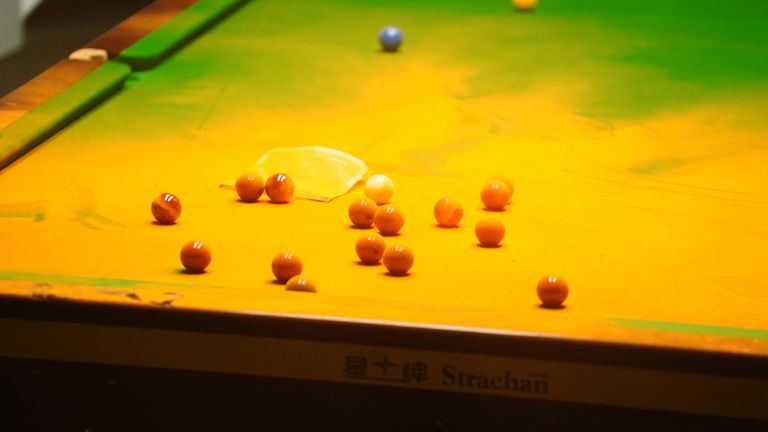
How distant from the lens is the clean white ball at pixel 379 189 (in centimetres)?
251

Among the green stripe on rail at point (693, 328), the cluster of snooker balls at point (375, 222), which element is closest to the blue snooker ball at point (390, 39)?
the cluster of snooker balls at point (375, 222)

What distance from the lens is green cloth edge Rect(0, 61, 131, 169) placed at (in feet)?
9.08

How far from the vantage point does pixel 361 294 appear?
2.02 metres

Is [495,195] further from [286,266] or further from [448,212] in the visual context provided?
[286,266]

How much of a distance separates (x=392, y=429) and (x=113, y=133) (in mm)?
1392

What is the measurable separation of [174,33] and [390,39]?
26.5 inches

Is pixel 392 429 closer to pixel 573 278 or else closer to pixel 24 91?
pixel 573 278

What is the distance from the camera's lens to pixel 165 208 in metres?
2.35

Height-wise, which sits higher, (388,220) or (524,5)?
(388,220)

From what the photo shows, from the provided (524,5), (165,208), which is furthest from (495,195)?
(524,5)

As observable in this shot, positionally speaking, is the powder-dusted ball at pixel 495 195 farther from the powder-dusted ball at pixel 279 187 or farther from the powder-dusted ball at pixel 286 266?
the powder-dusted ball at pixel 286 266

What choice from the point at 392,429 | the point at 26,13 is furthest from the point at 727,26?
the point at 26,13

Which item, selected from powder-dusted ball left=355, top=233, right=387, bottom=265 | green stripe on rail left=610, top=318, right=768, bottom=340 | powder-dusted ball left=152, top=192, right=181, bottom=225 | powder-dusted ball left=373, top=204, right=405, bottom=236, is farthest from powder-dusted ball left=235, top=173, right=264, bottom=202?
green stripe on rail left=610, top=318, right=768, bottom=340

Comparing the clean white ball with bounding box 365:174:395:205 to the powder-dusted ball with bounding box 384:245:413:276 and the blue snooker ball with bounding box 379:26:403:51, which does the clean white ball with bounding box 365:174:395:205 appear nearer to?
the powder-dusted ball with bounding box 384:245:413:276
